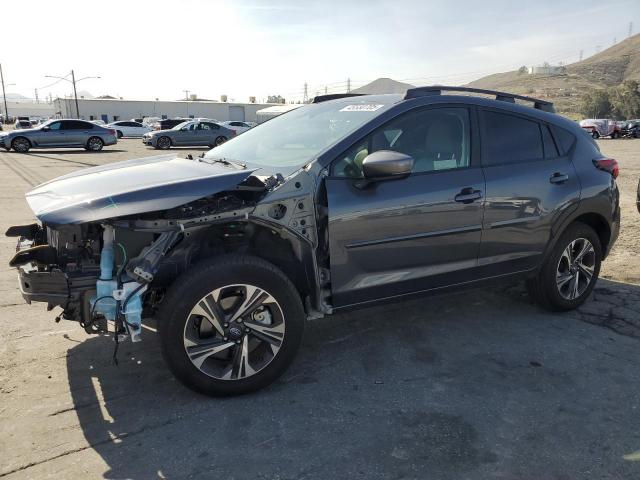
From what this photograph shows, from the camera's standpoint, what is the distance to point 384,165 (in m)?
3.01

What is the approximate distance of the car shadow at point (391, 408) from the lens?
245cm

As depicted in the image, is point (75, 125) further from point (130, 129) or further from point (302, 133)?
point (302, 133)

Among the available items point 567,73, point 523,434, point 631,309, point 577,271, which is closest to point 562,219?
point 577,271

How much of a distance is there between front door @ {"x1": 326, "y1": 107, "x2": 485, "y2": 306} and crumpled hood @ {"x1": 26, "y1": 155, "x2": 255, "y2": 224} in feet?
2.31

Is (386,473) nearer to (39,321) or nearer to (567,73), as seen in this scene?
(39,321)

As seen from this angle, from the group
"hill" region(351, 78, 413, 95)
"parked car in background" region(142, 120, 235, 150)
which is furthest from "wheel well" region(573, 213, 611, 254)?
"parked car in background" region(142, 120, 235, 150)

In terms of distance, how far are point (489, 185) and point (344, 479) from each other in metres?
2.28

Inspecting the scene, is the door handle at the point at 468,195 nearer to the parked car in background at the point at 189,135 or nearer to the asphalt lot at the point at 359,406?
the asphalt lot at the point at 359,406

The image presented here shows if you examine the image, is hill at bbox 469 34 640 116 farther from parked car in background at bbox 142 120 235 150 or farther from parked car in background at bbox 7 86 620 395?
parked car in background at bbox 7 86 620 395

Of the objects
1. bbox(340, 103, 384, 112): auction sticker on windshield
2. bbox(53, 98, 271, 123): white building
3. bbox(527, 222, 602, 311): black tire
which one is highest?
bbox(53, 98, 271, 123): white building

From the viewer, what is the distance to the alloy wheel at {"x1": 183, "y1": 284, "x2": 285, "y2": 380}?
2834 mm

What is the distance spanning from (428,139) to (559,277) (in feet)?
5.65

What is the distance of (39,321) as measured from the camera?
4.02 m

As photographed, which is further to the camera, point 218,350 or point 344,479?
point 218,350
